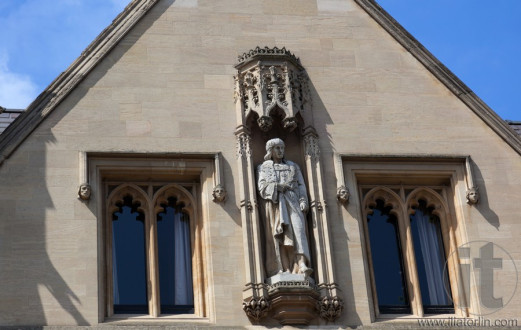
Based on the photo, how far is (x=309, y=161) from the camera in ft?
85.1

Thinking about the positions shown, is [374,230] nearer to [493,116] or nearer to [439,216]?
[439,216]

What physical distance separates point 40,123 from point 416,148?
636 centimetres

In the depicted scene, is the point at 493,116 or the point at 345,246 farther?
the point at 493,116

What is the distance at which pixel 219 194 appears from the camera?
25.3m

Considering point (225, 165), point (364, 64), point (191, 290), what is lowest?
point (191, 290)

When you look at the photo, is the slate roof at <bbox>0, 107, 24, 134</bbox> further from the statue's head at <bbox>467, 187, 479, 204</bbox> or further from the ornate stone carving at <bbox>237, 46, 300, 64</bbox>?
the statue's head at <bbox>467, 187, 479, 204</bbox>

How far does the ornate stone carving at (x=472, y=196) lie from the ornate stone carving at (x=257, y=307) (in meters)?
4.22

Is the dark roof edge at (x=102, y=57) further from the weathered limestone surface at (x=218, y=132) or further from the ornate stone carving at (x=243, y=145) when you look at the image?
the ornate stone carving at (x=243, y=145)

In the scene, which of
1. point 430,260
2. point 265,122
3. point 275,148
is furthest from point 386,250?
point 265,122

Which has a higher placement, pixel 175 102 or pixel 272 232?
pixel 175 102

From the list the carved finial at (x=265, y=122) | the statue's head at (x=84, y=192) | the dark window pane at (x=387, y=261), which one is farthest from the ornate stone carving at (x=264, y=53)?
the statue's head at (x=84, y=192)

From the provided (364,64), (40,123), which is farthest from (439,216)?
(40,123)

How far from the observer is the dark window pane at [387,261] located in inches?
1006

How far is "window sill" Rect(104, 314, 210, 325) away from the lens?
24.2 m
